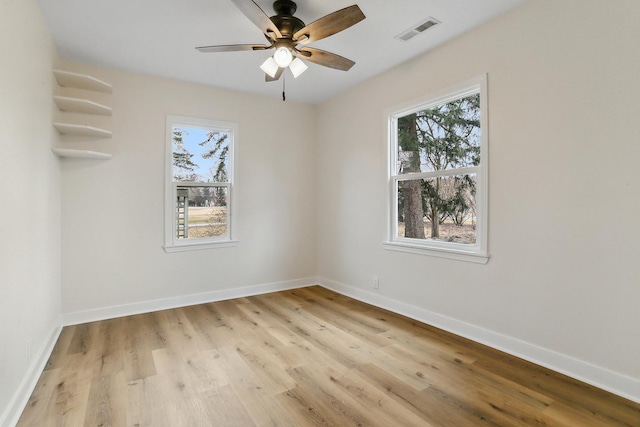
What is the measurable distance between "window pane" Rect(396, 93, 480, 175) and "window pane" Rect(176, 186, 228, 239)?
7.38 feet

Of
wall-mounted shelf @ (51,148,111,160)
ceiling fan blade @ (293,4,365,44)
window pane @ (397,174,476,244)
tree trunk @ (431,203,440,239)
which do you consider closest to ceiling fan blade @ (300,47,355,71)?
ceiling fan blade @ (293,4,365,44)

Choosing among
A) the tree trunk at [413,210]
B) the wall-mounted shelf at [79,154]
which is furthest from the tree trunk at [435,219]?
the wall-mounted shelf at [79,154]

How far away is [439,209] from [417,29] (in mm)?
1610

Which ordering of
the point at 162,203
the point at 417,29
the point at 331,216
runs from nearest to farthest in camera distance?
the point at 417,29 < the point at 162,203 < the point at 331,216

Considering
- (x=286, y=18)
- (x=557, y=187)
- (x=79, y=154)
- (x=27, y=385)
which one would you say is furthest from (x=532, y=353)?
(x=79, y=154)

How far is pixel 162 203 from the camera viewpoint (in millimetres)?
3715

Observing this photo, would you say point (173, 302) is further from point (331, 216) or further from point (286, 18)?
point (286, 18)

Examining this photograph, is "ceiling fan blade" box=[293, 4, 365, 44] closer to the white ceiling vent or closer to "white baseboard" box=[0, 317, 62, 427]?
the white ceiling vent

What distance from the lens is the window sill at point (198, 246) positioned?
375 centimetres

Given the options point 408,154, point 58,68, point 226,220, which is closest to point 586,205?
point 408,154

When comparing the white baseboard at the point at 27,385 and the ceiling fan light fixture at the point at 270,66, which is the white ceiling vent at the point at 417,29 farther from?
the white baseboard at the point at 27,385

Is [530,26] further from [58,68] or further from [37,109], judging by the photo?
[58,68]

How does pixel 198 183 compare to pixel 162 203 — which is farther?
pixel 198 183

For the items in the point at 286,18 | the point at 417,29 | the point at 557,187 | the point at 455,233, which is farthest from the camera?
the point at 455,233
